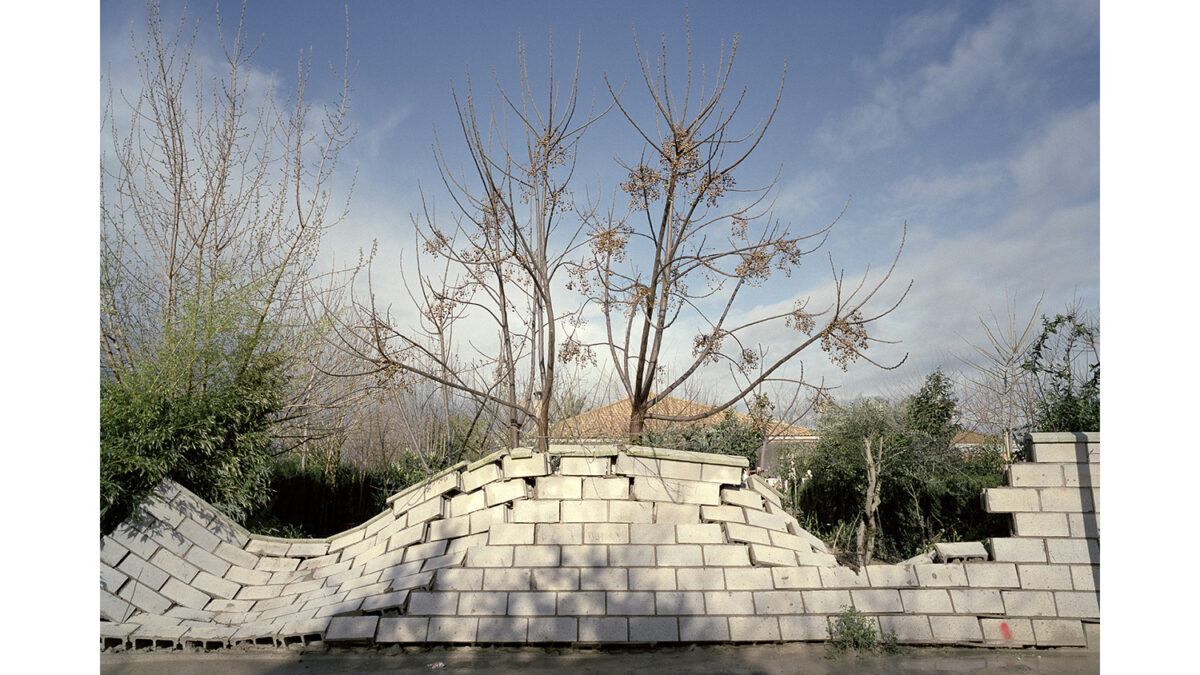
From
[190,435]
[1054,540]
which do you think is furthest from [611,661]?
[190,435]

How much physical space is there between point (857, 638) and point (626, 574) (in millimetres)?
1573

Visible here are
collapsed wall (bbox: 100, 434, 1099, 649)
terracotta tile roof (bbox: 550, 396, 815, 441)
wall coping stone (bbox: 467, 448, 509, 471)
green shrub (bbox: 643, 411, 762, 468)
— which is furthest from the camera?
green shrub (bbox: 643, 411, 762, 468)

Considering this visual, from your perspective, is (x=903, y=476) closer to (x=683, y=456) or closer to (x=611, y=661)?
(x=683, y=456)

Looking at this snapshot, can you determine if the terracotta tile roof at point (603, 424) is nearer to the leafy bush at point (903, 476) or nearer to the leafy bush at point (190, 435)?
the leafy bush at point (903, 476)

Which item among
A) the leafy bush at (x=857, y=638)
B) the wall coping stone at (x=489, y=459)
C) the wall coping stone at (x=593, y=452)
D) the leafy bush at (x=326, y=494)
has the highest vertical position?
the wall coping stone at (x=593, y=452)

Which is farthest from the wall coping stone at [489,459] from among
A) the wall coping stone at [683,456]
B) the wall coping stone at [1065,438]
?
the wall coping stone at [1065,438]

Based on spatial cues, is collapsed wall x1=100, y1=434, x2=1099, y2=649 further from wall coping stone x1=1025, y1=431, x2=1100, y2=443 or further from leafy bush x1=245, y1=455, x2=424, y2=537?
leafy bush x1=245, y1=455, x2=424, y2=537

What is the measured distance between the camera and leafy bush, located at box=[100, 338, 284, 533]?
17.8ft

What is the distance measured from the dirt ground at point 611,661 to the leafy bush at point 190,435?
1.37 meters

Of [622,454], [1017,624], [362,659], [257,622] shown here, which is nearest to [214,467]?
[257,622]

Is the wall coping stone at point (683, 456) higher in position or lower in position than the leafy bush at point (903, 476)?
higher

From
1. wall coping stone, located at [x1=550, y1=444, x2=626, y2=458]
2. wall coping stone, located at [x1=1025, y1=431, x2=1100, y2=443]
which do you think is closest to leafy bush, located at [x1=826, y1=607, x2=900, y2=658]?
wall coping stone, located at [x1=1025, y1=431, x2=1100, y2=443]

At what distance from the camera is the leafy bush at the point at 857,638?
4531 mm

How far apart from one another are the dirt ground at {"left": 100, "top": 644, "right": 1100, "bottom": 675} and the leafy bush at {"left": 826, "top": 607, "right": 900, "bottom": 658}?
0.07m
